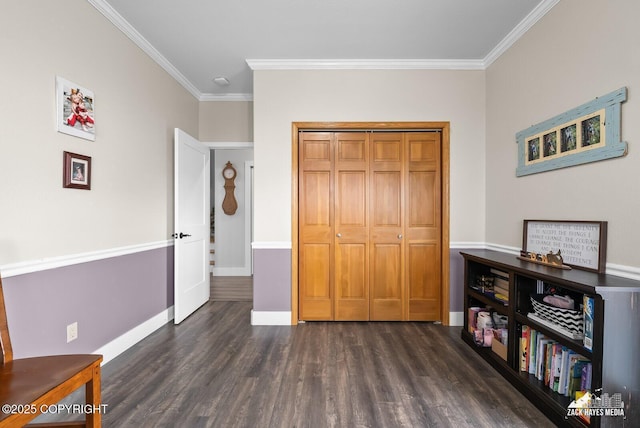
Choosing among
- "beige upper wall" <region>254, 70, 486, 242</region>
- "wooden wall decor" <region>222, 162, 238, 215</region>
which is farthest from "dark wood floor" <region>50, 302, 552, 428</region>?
"wooden wall decor" <region>222, 162, 238, 215</region>

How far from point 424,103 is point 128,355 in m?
3.59

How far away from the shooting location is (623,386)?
1.43 m

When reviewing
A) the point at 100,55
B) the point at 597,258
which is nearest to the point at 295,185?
the point at 100,55

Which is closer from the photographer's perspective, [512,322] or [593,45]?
[593,45]

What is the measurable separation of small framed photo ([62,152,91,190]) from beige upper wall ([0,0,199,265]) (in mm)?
43

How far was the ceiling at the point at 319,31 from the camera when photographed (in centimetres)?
233

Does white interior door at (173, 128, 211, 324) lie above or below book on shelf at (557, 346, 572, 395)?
above

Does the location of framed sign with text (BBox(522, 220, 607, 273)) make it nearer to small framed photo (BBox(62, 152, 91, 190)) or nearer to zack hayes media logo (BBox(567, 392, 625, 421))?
zack hayes media logo (BBox(567, 392, 625, 421))

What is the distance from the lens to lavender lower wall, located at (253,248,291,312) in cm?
317

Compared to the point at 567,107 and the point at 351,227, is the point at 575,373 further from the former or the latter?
the point at 351,227

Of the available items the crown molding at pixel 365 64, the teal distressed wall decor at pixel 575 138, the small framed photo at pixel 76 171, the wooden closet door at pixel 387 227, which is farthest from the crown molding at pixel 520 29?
the small framed photo at pixel 76 171

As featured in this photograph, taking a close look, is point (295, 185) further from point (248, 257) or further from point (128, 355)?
point (248, 257)

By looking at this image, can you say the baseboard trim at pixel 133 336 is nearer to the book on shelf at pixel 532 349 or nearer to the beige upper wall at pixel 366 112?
the beige upper wall at pixel 366 112

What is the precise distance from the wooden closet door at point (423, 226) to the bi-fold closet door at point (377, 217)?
0.03 feet
